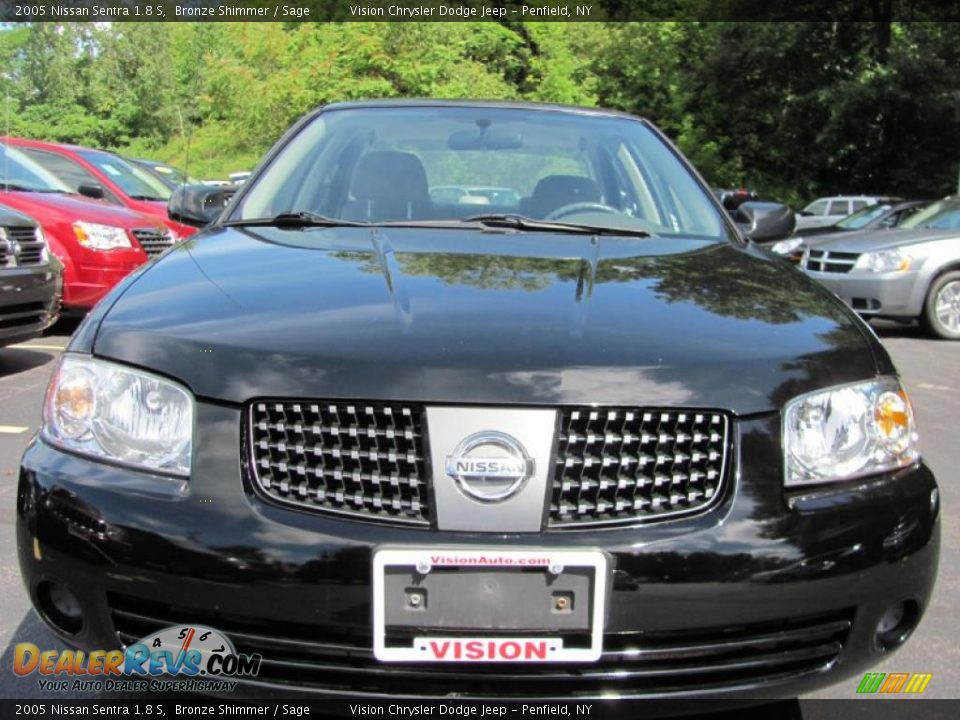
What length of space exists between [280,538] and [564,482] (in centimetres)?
53

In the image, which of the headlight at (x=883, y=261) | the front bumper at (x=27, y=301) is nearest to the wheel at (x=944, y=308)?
the headlight at (x=883, y=261)

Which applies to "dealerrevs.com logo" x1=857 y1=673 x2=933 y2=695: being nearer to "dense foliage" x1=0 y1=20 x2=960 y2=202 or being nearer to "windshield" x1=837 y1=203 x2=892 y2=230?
"windshield" x1=837 y1=203 x2=892 y2=230

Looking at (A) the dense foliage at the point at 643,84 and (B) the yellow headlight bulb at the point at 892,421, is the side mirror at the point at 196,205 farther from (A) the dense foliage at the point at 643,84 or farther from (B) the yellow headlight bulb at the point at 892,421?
(A) the dense foliage at the point at 643,84

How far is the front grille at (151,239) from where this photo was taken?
334 inches

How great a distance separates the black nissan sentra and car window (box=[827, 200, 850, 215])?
22075mm

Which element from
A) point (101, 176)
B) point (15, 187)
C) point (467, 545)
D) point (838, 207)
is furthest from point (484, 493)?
point (838, 207)

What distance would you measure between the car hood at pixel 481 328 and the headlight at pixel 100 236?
19.8 feet

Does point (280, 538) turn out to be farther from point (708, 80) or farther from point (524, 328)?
point (708, 80)

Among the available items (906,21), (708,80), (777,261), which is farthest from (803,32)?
(777,261)

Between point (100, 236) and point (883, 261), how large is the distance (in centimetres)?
720

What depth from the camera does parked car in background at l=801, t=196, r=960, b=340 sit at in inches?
384

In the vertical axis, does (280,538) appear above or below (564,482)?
below

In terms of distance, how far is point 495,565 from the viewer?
179 centimetres

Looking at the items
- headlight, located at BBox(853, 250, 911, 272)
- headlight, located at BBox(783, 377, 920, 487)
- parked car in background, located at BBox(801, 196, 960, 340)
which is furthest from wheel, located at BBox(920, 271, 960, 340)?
headlight, located at BBox(783, 377, 920, 487)
